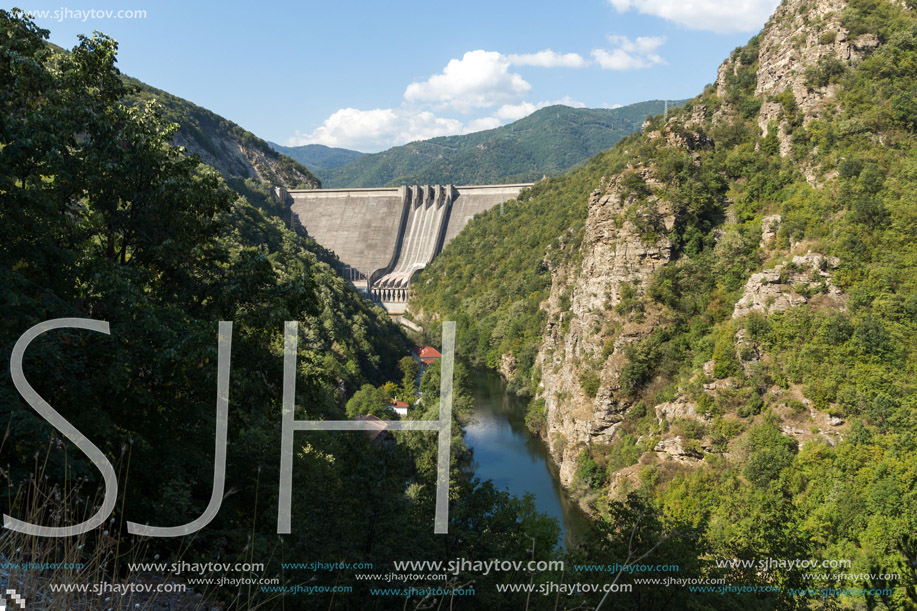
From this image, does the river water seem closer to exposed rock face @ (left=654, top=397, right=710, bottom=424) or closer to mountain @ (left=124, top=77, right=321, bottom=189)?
exposed rock face @ (left=654, top=397, right=710, bottom=424)

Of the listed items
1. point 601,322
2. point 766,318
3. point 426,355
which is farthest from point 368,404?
point 426,355

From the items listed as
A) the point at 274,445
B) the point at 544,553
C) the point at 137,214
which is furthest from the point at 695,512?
the point at 137,214

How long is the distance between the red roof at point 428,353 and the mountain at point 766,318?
45.3 ft

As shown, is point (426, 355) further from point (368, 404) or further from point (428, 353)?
point (368, 404)

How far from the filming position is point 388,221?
287 feet

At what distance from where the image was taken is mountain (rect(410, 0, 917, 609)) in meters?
19.6

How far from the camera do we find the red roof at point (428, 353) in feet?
190

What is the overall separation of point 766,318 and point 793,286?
1949 millimetres

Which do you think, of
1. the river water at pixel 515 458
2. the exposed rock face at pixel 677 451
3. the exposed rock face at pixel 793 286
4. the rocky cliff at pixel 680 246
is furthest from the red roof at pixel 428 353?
the exposed rock face at pixel 793 286

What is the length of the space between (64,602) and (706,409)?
91.0 ft

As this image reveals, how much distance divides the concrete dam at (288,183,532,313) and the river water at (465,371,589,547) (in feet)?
125

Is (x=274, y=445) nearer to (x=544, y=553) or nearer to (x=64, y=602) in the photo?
(x=64, y=602)

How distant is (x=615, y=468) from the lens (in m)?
29.6

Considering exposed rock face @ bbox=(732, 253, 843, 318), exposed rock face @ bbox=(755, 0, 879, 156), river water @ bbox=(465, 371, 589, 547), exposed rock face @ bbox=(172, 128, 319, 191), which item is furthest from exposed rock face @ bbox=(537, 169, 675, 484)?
exposed rock face @ bbox=(172, 128, 319, 191)
